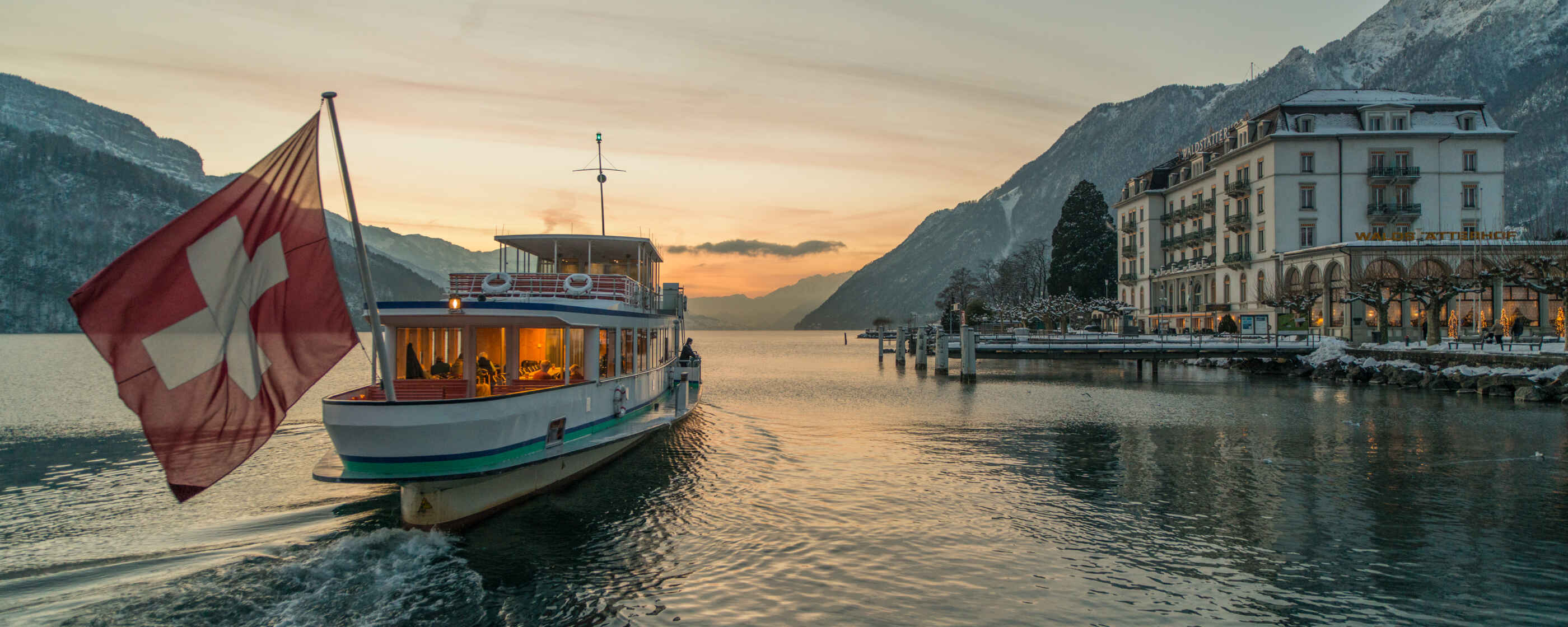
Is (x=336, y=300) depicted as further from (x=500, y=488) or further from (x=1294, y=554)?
(x=1294, y=554)

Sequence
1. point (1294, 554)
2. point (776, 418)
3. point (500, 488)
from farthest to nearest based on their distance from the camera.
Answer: point (776, 418) < point (500, 488) < point (1294, 554)

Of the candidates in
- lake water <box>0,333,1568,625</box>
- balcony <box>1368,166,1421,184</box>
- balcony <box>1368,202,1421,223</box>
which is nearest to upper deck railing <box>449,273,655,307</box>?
lake water <box>0,333,1568,625</box>

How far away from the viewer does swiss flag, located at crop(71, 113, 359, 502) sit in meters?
8.37

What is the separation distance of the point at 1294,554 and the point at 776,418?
2372 cm

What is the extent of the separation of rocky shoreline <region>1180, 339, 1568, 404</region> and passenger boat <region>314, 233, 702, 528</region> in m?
40.1

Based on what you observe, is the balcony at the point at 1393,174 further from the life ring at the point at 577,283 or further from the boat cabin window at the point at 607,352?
the life ring at the point at 577,283

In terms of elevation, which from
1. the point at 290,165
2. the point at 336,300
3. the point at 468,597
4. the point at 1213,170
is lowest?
the point at 468,597

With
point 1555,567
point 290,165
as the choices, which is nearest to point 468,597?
point 290,165

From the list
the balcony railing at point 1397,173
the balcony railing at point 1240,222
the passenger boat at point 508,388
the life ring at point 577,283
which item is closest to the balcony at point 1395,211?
the balcony railing at point 1397,173

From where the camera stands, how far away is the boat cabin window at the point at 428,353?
18.4 metres

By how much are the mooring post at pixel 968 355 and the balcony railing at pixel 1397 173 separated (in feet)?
137

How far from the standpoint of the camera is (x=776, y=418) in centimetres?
3625

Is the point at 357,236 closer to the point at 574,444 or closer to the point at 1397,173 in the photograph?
the point at 574,444

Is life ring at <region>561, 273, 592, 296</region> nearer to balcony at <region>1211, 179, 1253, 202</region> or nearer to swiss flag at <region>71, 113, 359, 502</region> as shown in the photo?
swiss flag at <region>71, 113, 359, 502</region>
